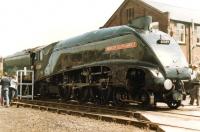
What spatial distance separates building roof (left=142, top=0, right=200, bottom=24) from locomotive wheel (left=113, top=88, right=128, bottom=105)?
21633 millimetres

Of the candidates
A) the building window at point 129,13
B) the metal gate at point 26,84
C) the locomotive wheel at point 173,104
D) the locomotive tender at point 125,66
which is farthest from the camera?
the building window at point 129,13

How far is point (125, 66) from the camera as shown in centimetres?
1420

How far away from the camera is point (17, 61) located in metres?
25.1

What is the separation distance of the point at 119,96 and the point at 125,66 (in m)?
1.38

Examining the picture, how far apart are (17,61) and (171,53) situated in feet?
44.1

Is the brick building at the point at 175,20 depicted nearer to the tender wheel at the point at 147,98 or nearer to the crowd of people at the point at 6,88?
the crowd of people at the point at 6,88

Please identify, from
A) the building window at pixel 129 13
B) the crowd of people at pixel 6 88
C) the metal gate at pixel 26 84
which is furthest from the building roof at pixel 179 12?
the crowd of people at pixel 6 88

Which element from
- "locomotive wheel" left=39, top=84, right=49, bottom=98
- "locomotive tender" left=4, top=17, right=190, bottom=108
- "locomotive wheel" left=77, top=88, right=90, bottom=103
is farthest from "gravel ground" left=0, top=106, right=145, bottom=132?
"locomotive wheel" left=39, top=84, right=49, bottom=98

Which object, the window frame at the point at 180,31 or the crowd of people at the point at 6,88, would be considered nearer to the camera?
the crowd of people at the point at 6,88

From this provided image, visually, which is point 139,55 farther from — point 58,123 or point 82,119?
point 58,123

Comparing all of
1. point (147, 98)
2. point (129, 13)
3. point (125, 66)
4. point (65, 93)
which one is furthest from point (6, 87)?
point (129, 13)

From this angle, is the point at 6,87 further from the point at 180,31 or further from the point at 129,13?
the point at 129,13

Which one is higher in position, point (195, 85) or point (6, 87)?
point (195, 85)

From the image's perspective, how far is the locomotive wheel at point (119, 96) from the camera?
1475 cm
